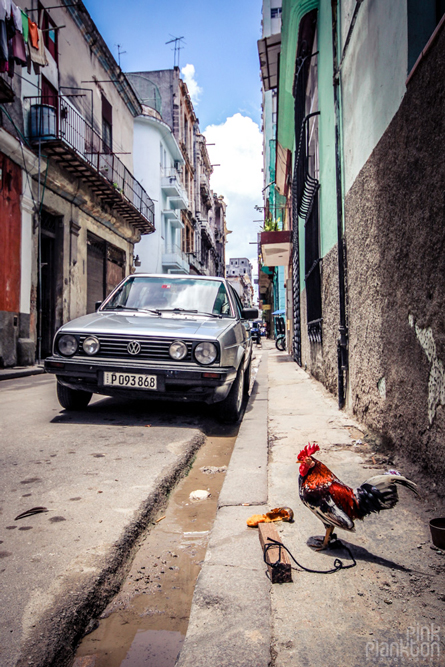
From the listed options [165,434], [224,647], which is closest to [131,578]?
[224,647]

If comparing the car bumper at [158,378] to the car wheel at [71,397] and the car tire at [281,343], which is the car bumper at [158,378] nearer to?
the car wheel at [71,397]

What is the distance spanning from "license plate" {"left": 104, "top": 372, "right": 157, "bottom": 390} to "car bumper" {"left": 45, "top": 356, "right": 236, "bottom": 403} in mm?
30

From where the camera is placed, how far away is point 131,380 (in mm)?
4156

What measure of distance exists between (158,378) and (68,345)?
91 cm

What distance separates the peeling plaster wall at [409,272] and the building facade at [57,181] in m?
9.22

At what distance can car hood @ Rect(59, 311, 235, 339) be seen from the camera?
4.25 meters

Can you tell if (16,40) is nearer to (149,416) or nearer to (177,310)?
(177,310)

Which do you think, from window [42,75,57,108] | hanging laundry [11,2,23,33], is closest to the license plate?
Answer: hanging laundry [11,2,23,33]

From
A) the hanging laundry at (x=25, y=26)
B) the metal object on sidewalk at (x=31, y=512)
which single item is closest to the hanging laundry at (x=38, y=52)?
the hanging laundry at (x=25, y=26)

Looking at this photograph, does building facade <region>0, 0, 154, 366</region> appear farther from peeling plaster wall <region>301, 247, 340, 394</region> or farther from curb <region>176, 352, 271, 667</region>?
curb <region>176, 352, 271, 667</region>

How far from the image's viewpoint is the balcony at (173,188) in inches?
1101

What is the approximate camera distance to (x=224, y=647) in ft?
4.36

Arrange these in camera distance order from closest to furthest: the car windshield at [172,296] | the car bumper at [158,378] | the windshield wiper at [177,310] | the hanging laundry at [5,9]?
1. the car bumper at [158,378]
2. the windshield wiper at [177,310]
3. the car windshield at [172,296]
4. the hanging laundry at [5,9]

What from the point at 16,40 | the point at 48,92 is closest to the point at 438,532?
the point at 16,40
